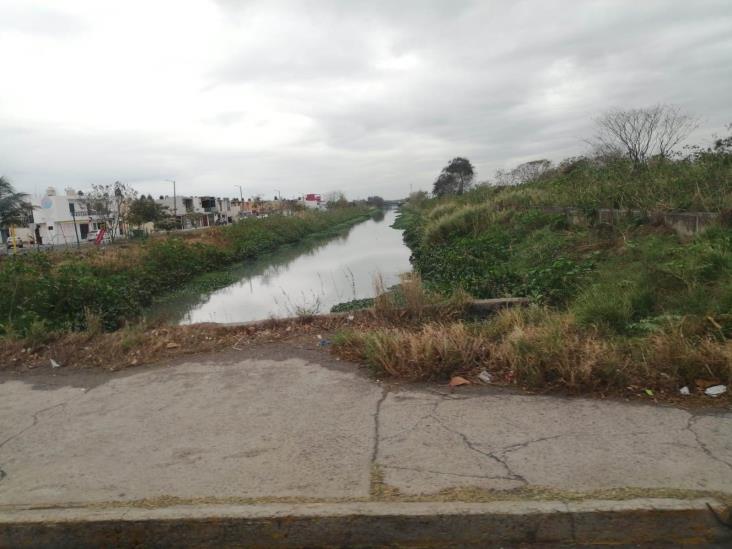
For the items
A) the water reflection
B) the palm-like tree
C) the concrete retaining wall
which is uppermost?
the palm-like tree

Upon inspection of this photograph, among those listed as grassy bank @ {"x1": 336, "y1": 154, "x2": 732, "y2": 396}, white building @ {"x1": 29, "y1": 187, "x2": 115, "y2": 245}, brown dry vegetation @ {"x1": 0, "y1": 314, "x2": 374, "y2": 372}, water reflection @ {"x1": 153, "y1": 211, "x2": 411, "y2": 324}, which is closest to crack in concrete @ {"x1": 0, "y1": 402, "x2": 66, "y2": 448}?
brown dry vegetation @ {"x1": 0, "y1": 314, "x2": 374, "y2": 372}

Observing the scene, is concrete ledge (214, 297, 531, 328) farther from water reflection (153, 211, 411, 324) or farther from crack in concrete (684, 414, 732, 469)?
crack in concrete (684, 414, 732, 469)

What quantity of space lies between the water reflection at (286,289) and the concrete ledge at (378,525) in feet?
13.6

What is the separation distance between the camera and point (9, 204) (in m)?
36.5

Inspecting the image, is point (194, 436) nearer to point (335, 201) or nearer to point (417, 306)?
point (417, 306)

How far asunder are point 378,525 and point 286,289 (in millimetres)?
14057

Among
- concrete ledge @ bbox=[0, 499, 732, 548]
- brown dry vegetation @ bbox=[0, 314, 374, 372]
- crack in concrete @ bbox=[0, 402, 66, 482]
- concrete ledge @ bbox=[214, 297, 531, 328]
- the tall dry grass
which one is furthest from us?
concrete ledge @ bbox=[214, 297, 531, 328]

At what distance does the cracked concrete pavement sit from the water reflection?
2808 millimetres

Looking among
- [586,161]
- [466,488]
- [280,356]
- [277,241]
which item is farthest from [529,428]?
[277,241]

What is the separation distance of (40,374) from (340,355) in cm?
344

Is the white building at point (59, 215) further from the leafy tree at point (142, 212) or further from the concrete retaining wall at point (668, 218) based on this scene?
the concrete retaining wall at point (668, 218)

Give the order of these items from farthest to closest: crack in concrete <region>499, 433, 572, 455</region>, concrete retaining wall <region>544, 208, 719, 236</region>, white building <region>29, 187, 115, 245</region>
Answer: white building <region>29, 187, 115, 245</region>, concrete retaining wall <region>544, 208, 719, 236</region>, crack in concrete <region>499, 433, 572, 455</region>

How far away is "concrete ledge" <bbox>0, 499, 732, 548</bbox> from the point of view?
2.32 m

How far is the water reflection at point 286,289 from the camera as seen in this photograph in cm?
1208
